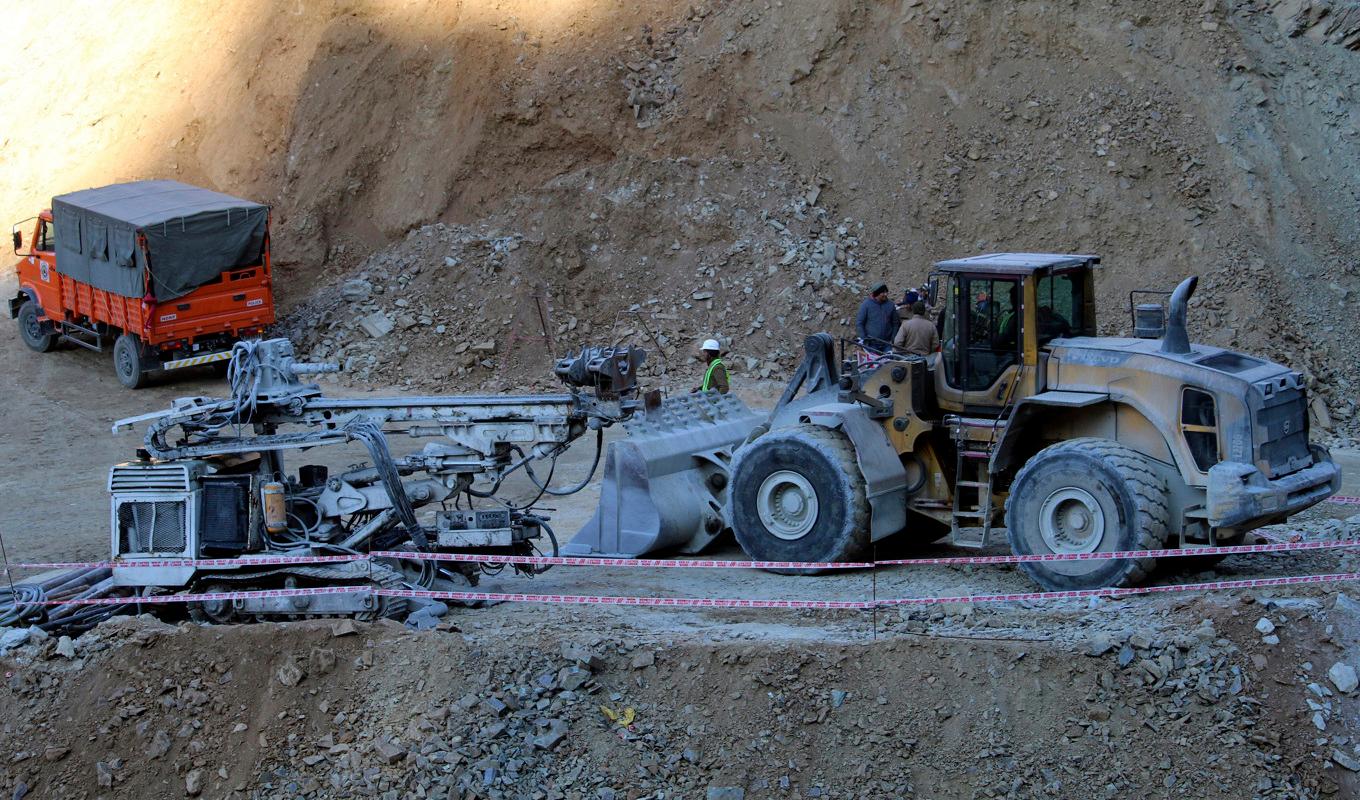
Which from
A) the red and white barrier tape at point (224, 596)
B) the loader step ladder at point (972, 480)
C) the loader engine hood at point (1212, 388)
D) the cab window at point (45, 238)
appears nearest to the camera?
the loader engine hood at point (1212, 388)

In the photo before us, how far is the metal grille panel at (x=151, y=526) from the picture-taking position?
968cm

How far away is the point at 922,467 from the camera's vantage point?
35.6 ft

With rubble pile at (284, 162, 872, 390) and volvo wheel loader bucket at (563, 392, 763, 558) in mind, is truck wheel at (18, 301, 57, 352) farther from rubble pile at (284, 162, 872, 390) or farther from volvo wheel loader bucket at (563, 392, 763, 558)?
volvo wheel loader bucket at (563, 392, 763, 558)

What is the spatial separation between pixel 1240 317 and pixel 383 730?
13.6 meters

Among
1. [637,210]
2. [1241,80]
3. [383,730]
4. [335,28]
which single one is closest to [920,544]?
[383,730]

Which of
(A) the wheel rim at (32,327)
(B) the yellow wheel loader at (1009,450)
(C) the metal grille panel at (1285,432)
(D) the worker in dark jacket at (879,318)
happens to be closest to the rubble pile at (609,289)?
(D) the worker in dark jacket at (879,318)

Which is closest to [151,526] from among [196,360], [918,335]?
[918,335]

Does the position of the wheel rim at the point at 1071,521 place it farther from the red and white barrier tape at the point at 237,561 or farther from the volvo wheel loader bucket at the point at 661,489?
the red and white barrier tape at the point at 237,561

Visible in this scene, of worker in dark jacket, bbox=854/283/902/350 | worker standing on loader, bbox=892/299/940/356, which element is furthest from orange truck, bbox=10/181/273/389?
worker standing on loader, bbox=892/299/940/356

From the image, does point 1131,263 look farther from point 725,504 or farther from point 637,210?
point 725,504

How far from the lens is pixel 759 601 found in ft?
31.3

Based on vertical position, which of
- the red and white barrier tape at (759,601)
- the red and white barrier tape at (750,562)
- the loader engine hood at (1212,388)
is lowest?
the red and white barrier tape at (759,601)

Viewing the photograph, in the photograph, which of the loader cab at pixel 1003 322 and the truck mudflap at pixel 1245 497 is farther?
the loader cab at pixel 1003 322

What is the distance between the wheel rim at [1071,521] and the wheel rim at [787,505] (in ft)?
5.83
